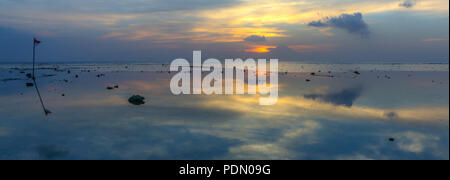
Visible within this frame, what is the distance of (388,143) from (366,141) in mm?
976

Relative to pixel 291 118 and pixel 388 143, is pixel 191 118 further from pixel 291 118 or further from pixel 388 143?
pixel 388 143
